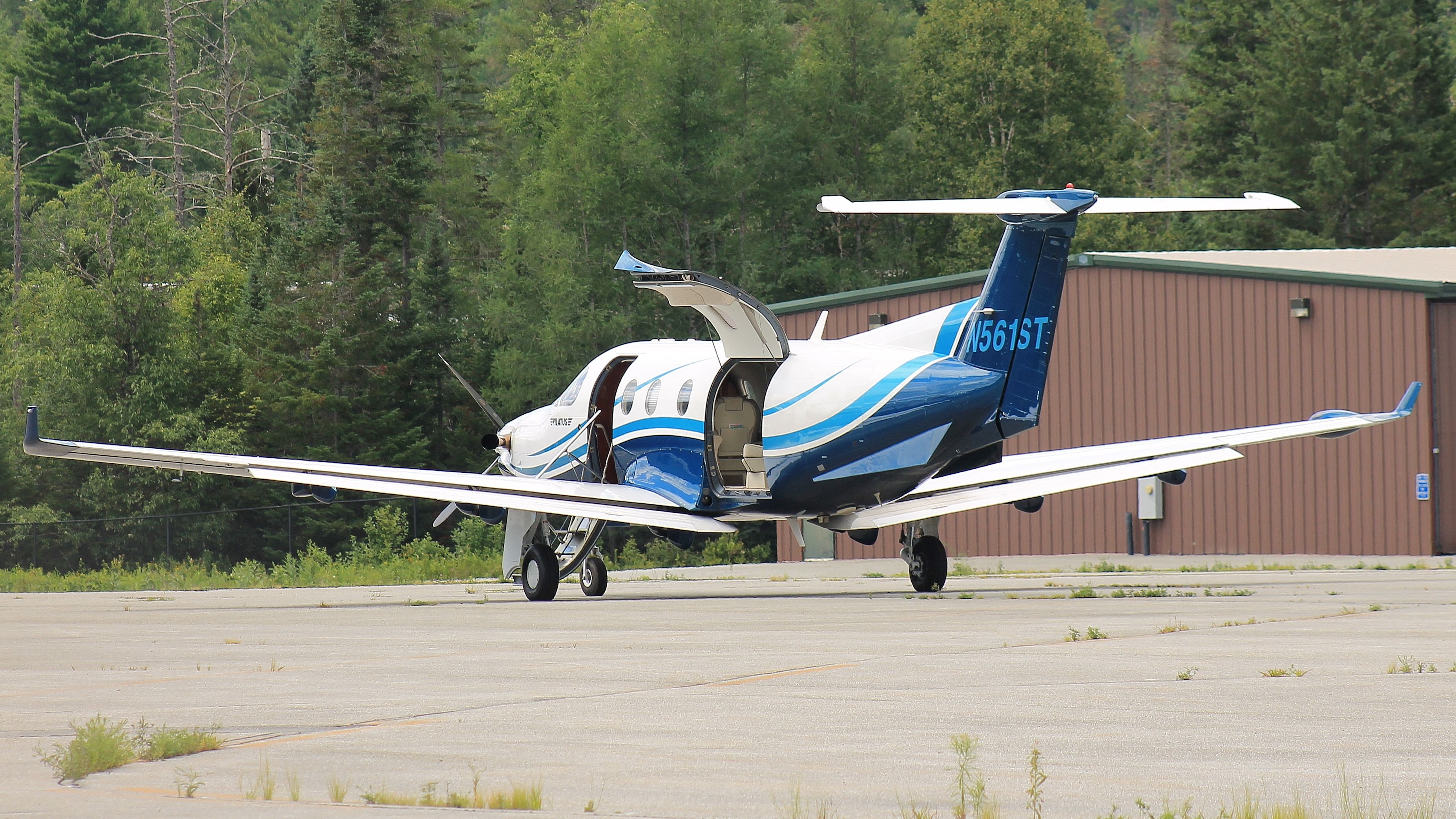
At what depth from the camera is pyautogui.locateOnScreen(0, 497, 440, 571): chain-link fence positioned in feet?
162

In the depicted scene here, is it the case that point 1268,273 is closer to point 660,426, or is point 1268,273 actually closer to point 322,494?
point 660,426

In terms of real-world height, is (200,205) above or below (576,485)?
above

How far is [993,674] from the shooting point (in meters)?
11.1

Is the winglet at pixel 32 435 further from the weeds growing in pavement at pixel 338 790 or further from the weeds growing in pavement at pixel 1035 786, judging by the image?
the weeds growing in pavement at pixel 1035 786

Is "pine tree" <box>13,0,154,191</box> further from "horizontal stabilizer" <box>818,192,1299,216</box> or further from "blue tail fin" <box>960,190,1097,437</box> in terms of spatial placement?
"horizontal stabilizer" <box>818,192,1299,216</box>

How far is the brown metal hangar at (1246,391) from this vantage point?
30344mm

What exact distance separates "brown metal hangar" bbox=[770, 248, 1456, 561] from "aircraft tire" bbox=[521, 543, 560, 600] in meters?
15.1

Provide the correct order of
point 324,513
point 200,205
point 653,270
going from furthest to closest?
point 200,205 < point 324,513 < point 653,270

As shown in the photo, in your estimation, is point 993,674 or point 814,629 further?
point 814,629

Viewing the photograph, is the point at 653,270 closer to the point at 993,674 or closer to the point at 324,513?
the point at 993,674

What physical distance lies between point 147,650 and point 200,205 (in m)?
59.1

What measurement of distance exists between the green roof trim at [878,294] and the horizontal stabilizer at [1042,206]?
50.6 feet

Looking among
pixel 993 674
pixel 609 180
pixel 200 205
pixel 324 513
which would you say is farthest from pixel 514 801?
pixel 200 205

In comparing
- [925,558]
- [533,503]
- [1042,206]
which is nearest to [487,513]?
[533,503]
